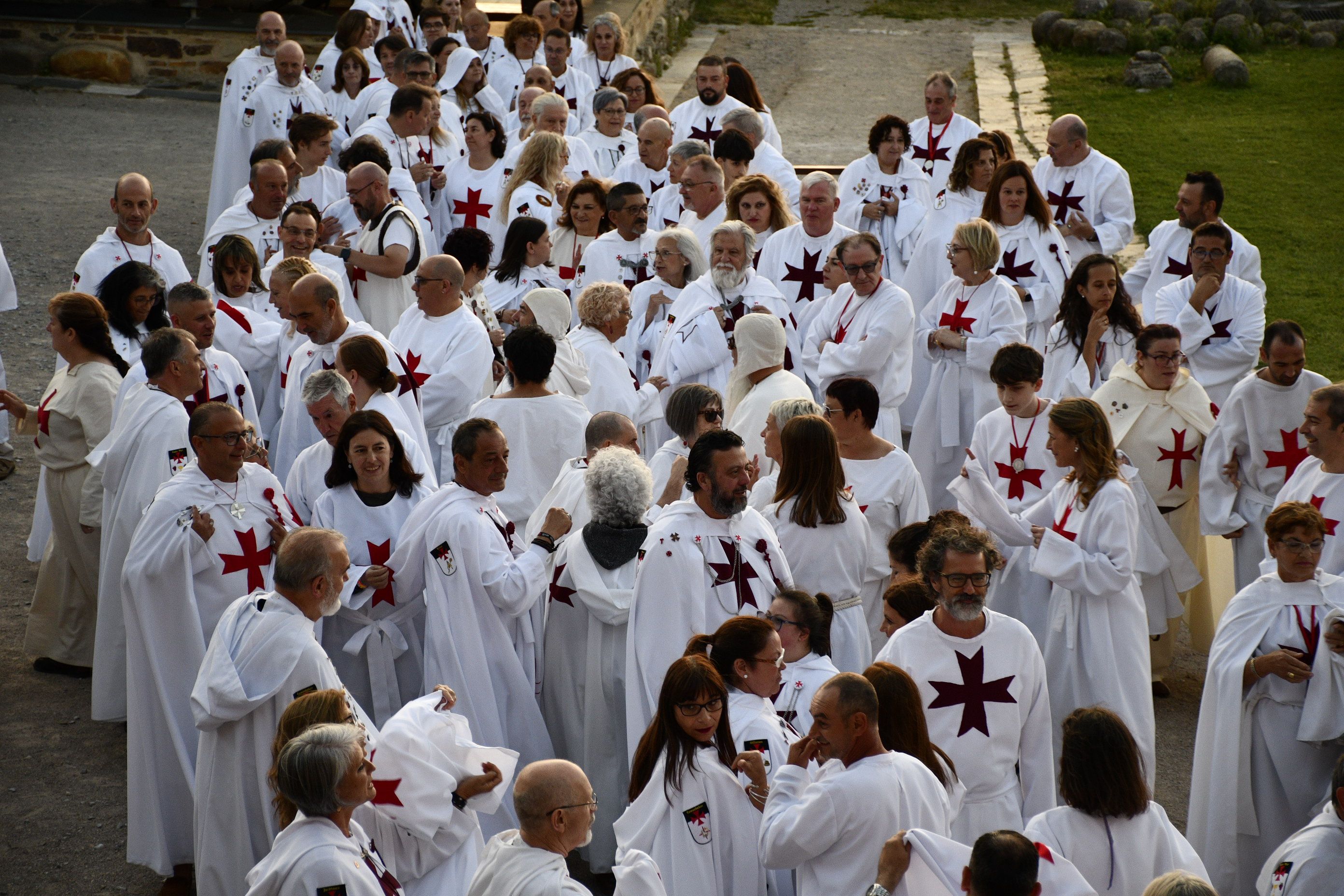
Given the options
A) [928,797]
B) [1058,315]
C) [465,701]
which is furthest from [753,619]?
[1058,315]

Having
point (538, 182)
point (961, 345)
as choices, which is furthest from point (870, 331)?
point (538, 182)

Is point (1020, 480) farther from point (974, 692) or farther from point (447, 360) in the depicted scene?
point (447, 360)

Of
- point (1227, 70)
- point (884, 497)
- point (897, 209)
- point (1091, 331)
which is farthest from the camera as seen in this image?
point (1227, 70)

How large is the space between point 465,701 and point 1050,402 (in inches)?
120

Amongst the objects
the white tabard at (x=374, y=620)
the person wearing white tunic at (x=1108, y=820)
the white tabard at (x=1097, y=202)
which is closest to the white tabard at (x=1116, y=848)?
the person wearing white tunic at (x=1108, y=820)

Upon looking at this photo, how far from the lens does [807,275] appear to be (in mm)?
9062

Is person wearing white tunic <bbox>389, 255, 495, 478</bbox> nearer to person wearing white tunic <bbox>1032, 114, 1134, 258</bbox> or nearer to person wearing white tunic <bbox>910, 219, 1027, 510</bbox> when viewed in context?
person wearing white tunic <bbox>910, 219, 1027, 510</bbox>

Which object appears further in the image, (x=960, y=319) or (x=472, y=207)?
(x=472, y=207)

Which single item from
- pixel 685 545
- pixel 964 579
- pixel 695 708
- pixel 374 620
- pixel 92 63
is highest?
pixel 964 579

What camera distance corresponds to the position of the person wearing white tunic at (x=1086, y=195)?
9.94 meters

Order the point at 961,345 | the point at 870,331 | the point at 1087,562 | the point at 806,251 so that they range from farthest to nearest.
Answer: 1. the point at 806,251
2. the point at 961,345
3. the point at 870,331
4. the point at 1087,562

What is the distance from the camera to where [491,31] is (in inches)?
644

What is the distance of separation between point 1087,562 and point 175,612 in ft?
11.7

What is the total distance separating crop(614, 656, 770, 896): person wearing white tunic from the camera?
14.0 feet
